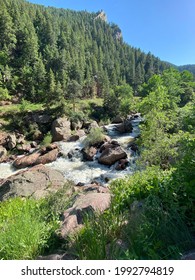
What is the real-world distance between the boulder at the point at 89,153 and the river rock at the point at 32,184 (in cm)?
758

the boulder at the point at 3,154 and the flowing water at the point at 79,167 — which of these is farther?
the boulder at the point at 3,154

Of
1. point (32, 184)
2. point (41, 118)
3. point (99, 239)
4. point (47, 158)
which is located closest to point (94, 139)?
point (47, 158)

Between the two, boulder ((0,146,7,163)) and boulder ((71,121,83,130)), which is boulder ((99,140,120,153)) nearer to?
boulder ((71,121,83,130))

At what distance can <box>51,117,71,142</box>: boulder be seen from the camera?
31.1 m

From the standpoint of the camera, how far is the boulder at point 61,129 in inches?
1223

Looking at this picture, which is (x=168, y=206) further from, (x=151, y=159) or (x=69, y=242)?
(x=151, y=159)

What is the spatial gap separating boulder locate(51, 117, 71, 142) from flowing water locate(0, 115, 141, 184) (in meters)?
1.68

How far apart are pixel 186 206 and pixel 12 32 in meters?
67.1

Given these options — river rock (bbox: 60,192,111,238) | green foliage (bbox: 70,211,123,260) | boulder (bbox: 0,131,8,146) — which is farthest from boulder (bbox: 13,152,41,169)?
green foliage (bbox: 70,211,123,260)

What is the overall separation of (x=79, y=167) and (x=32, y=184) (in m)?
8.72

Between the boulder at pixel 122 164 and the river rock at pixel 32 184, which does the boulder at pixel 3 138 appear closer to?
the river rock at pixel 32 184

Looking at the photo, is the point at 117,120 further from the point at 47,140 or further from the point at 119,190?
the point at 119,190

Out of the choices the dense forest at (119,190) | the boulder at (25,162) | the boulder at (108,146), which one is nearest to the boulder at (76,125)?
the dense forest at (119,190)

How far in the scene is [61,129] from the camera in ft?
106
